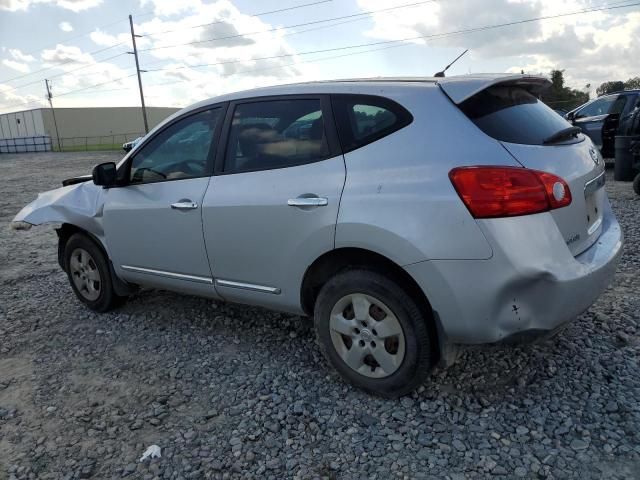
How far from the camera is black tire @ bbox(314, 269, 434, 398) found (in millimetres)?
2816

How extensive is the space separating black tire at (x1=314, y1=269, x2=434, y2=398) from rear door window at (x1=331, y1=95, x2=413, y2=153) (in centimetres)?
74

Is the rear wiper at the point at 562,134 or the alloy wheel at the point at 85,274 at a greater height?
the rear wiper at the point at 562,134

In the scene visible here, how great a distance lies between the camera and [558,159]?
277 cm

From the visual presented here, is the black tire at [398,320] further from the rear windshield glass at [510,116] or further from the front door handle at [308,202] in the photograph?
the rear windshield glass at [510,116]

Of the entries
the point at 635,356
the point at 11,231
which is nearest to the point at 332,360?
the point at 635,356

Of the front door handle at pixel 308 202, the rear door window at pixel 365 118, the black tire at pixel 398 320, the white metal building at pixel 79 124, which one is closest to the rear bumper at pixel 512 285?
the black tire at pixel 398 320

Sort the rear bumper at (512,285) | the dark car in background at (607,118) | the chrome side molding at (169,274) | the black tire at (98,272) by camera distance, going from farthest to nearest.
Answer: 1. the dark car in background at (607,118)
2. the black tire at (98,272)
3. the chrome side molding at (169,274)
4. the rear bumper at (512,285)

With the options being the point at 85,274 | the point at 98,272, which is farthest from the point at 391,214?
the point at 85,274

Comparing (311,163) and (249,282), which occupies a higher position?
(311,163)

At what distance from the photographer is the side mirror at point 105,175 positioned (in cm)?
414

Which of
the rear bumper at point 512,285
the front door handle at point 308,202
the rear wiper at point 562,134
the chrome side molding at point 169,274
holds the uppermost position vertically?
the rear wiper at point 562,134

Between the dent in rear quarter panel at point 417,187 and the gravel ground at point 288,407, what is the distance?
94 centimetres

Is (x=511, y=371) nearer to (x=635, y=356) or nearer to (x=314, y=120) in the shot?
(x=635, y=356)

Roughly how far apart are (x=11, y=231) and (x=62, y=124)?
248 feet
